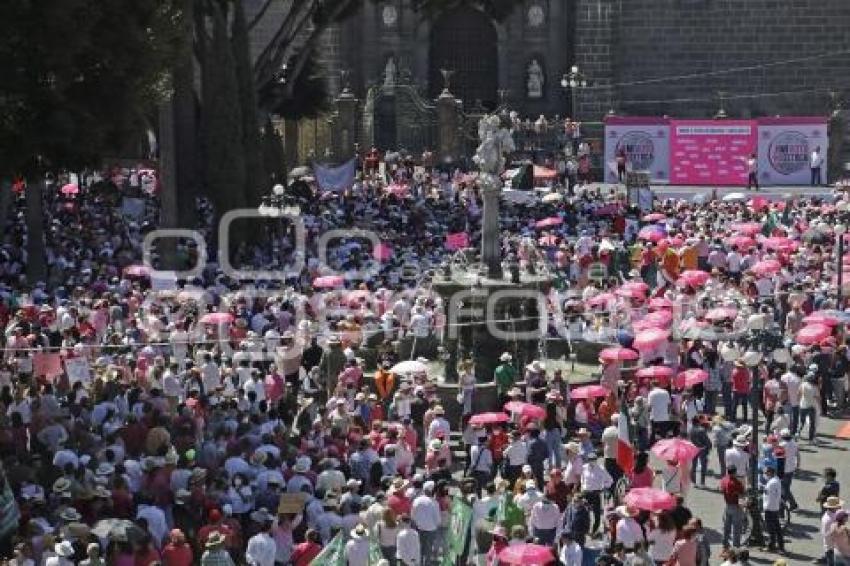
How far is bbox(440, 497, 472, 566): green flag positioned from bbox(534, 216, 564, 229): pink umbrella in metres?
19.8

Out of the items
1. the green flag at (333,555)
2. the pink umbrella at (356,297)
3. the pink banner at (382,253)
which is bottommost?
the green flag at (333,555)

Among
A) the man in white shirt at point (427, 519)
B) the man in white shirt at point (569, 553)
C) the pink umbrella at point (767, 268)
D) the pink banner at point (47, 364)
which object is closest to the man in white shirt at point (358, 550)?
the man in white shirt at point (427, 519)

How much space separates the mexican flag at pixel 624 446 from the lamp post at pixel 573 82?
1270 inches

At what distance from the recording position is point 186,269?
33719 millimetres

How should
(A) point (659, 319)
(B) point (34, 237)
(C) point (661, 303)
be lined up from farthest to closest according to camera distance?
(B) point (34, 237), (C) point (661, 303), (A) point (659, 319)

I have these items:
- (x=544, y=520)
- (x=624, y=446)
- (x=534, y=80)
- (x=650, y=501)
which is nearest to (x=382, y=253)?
(x=624, y=446)

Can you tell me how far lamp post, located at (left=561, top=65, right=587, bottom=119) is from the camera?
5187cm

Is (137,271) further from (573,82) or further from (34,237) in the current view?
(573,82)

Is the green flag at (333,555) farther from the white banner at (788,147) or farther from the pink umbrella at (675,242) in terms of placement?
the white banner at (788,147)

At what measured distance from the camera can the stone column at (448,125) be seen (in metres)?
50.8

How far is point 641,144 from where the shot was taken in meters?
46.8

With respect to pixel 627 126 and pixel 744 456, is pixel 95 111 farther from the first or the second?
pixel 627 126

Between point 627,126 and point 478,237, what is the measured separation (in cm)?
1160

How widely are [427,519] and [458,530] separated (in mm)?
424
